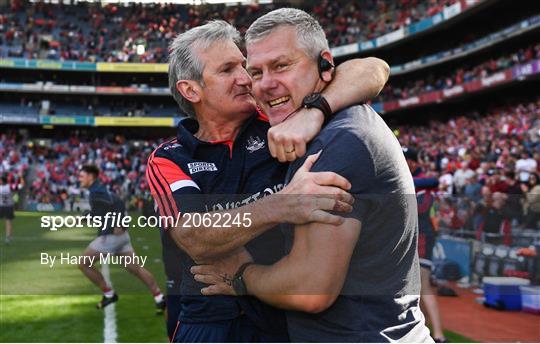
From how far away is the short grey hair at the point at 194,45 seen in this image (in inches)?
96.3

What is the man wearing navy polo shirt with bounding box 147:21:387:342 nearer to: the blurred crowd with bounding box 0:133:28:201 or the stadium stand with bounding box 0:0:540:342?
the stadium stand with bounding box 0:0:540:342

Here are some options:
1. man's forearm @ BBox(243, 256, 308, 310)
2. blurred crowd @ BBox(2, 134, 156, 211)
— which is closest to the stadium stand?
blurred crowd @ BBox(2, 134, 156, 211)

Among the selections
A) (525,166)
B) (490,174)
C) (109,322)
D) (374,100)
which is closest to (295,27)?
(109,322)

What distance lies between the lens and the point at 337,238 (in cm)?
172

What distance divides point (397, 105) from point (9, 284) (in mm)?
32674

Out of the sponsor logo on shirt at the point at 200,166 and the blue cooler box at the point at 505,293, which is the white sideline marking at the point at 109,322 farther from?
the blue cooler box at the point at 505,293

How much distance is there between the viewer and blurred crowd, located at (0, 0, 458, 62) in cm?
4462

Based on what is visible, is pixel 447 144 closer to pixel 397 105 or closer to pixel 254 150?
pixel 397 105

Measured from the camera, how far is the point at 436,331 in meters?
6.09

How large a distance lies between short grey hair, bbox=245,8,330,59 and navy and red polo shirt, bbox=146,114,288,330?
1.73 ft

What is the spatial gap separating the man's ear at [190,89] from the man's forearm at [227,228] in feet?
2.05

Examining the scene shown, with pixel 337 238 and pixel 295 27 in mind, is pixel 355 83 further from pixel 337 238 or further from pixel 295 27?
Answer: pixel 337 238

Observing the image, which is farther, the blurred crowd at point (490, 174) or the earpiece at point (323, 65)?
the blurred crowd at point (490, 174)

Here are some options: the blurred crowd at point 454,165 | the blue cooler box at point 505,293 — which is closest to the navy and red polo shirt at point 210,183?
the blurred crowd at point 454,165
